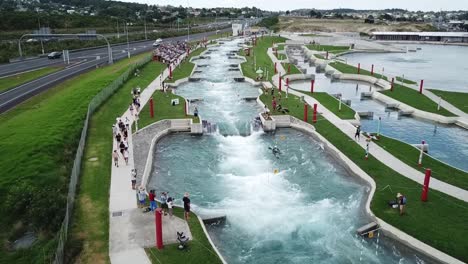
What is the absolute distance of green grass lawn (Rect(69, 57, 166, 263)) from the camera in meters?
21.4

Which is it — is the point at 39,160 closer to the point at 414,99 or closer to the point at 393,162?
the point at 393,162

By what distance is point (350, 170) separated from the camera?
33.6m

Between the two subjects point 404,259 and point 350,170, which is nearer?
point 404,259

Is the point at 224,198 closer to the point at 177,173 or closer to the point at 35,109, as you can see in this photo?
the point at 177,173

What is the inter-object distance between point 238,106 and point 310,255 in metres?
33.4

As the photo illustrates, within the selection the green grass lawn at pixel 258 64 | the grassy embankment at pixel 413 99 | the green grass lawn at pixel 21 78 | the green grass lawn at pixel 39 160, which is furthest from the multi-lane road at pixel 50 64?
the grassy embankment at pixel 413 99

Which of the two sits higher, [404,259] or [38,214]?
[38,214]

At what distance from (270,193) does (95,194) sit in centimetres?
1250

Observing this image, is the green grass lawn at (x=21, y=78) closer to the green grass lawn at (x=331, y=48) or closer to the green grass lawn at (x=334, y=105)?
the green grass lawn at (x=334, y=105)

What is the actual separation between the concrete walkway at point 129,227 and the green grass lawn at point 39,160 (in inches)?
128

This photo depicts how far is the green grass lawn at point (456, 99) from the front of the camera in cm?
5409

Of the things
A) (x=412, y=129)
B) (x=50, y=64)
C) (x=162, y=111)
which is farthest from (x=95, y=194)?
(x=50, y=64)

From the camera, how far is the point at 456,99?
57.8 m

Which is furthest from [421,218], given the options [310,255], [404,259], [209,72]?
[209,72]
